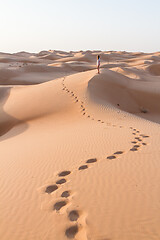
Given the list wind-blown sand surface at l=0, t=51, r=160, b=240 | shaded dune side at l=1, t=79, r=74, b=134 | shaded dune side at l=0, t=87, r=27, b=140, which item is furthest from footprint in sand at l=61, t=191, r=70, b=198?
shaded dune side at l=1, t=79, r=74, b=134

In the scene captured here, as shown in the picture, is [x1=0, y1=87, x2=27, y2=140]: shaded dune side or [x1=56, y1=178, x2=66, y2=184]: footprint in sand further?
[x1=0, y1=87, x2=27, y2=140]: shaded dune side

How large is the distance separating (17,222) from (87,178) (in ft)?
3.64

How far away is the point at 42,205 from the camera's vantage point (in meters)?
2.78

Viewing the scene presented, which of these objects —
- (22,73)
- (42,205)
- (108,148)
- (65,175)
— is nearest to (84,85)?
(108,148)

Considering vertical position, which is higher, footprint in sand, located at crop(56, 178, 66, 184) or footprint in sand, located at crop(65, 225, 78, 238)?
footprint in sand, located at crop(65, 225, 78, 238)

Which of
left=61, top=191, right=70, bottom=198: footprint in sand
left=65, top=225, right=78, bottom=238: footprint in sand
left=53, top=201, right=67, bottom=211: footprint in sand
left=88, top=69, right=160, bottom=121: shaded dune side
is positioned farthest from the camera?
left=88, top=69, right=160, bottom=121: shaded dune side

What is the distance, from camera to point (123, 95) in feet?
37.0

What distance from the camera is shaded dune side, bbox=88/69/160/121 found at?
1030 cm

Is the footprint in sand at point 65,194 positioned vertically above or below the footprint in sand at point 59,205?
above

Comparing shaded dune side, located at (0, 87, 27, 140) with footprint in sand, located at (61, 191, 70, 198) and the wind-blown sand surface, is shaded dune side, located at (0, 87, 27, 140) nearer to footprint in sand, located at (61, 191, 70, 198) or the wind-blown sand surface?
the wind-blown sand surface

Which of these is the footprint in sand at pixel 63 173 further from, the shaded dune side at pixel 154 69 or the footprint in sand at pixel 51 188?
the shaded dune side at pixel 154 69

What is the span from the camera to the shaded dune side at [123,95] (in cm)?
1030

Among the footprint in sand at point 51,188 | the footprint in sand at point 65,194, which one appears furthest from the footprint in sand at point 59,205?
the footprint in sand at point 51,188

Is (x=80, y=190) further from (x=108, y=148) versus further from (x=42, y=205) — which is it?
(x=108, y=148)
